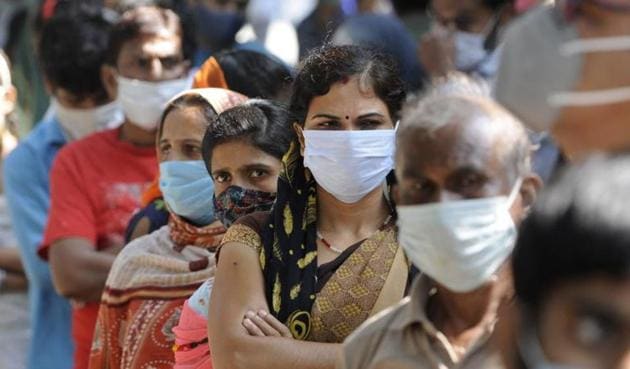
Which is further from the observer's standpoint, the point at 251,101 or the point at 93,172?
the point at 93,172

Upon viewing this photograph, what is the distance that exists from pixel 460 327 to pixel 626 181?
91cm

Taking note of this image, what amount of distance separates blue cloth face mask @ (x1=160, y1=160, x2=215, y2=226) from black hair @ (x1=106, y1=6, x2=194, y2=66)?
1283 mm

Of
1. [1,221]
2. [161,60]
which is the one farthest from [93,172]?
[1,221]

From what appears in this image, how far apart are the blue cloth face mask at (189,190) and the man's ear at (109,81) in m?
1.57

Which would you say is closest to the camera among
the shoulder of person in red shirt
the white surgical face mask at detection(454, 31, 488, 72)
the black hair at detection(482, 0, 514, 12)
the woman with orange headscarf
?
the woman with orange headscarf

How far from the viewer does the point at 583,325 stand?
91.7 inches

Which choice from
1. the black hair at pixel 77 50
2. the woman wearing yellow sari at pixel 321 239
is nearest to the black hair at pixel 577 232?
the woman wearing yellow sari at pixel 321 239

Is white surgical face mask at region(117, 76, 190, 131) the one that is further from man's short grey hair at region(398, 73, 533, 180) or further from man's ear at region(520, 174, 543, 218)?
man's ear at region(520, 174, 543, 218)

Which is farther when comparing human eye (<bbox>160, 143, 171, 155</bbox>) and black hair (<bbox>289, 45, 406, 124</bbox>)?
human eye (<bbox>160, 143, 171, 155</bbox>)

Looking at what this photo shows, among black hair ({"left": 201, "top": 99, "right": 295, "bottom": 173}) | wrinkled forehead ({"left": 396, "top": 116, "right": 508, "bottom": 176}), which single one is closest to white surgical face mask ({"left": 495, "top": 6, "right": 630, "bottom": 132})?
wrinkled forehead ({"left": 396, "top": 116, "right": 508, "bottom": 176})

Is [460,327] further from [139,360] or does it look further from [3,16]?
[3,16]

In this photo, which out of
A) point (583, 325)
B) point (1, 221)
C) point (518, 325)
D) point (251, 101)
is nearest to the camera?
point (583, 325)

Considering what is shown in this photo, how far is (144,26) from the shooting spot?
594cm

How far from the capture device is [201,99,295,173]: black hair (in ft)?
14.1
